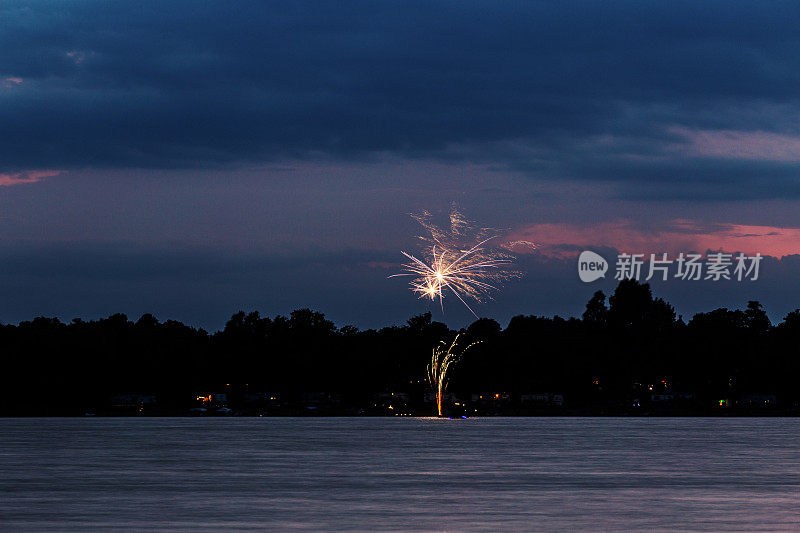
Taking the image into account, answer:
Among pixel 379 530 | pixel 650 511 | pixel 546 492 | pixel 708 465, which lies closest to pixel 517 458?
pixel 708 465

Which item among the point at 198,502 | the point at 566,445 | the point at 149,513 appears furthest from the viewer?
the point at 566,445

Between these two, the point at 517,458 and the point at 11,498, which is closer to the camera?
the point at 11,498

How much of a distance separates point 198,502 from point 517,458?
36.0m

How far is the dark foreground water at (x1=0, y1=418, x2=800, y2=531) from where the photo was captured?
4194cm

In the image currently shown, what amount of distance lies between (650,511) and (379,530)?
11.2 m

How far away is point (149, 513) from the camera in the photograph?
44.4 m

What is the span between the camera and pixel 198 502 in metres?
48.6

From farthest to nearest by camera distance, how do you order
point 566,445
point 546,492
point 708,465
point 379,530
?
point 566,445
point 708,465
point 546,492
point 379,530

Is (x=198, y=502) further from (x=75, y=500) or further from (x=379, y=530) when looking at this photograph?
(x=379, y=530)

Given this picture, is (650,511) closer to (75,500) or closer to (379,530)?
(379,530)

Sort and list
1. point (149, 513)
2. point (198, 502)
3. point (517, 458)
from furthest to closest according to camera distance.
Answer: point (517, 458)
point (198, 502)
point (149, 513)

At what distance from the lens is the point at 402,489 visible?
180 feet

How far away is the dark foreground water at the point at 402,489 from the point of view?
41.9 meters

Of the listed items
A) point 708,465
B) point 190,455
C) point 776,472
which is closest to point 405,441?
point 190,455
